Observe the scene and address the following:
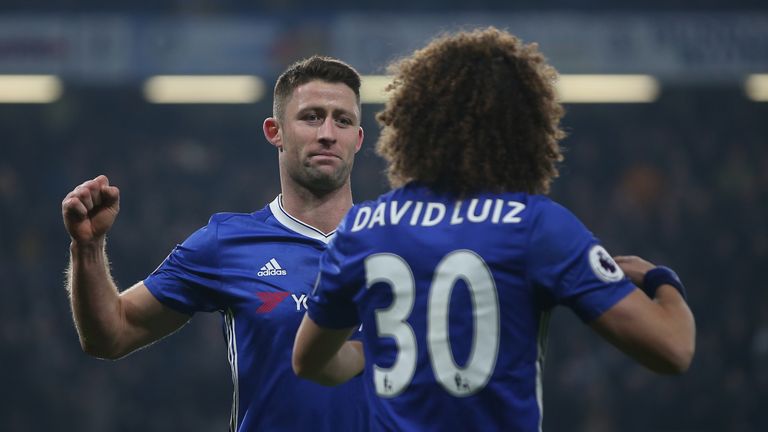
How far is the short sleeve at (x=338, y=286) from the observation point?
2662mm

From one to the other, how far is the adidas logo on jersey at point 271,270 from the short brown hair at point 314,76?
57 cm

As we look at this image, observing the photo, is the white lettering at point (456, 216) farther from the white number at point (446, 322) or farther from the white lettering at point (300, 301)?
the white lettering at point (300, 301)

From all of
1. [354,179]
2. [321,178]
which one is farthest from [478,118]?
[354,179]

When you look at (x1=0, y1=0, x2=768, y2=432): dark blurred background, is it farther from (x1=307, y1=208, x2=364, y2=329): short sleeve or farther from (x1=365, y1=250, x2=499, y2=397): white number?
(x1=365, y1=250, x2=499, y2=397): white number

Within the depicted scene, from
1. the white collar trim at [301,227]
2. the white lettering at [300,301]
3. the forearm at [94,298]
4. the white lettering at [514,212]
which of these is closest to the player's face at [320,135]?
the white collar trim at [301,227]

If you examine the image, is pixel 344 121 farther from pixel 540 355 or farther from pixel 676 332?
pixel 676 332

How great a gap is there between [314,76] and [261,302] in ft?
2.75

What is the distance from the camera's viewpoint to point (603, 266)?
2.45m

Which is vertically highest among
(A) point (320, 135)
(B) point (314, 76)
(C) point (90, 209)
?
(B) point (314, 76)

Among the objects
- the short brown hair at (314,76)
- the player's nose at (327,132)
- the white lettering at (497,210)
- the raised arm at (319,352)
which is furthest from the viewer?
the short brown hair at (314,76)

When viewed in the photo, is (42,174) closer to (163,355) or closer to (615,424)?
(163,355)

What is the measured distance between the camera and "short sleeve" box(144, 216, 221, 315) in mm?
3746

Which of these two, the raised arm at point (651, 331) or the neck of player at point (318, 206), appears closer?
the raised arm at point (651, 331)

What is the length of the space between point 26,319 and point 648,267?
38.6 ft
